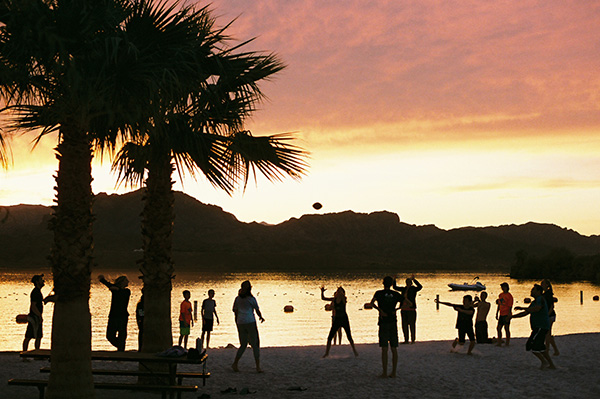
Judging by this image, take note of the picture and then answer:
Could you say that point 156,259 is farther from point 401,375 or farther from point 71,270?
point 401,375

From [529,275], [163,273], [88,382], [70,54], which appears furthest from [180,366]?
[529,275]

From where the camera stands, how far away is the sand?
38.9ft

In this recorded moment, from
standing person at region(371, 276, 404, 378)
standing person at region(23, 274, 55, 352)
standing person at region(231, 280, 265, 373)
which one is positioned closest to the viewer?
standing person at region(371, 276, 404, 378)

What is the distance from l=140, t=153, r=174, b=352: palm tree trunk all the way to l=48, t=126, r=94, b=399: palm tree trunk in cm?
244

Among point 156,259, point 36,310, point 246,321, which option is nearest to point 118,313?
point 36,310

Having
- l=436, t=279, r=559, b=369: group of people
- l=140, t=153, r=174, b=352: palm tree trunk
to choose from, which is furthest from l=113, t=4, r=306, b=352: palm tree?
l=436, t=279, r=559, b=369: group of people

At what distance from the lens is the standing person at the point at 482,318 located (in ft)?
62.6

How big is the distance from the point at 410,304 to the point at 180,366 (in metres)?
7.03

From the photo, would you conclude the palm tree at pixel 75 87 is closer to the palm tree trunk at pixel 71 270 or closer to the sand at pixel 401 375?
the palm tree trunk at pixel 71 270

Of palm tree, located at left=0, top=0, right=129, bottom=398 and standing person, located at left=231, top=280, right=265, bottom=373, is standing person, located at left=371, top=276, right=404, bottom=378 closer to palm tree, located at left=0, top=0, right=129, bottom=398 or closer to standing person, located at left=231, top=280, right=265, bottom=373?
standing person, located at left=231, top=280, right=265, bottom=373

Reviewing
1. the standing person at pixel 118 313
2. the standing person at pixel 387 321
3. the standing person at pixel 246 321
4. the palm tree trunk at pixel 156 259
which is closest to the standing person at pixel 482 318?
the standing person at pixel 387 321

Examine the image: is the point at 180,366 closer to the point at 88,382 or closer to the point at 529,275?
the point at 88,382

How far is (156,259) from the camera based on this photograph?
39.7 feet

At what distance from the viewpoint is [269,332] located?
45156mm
